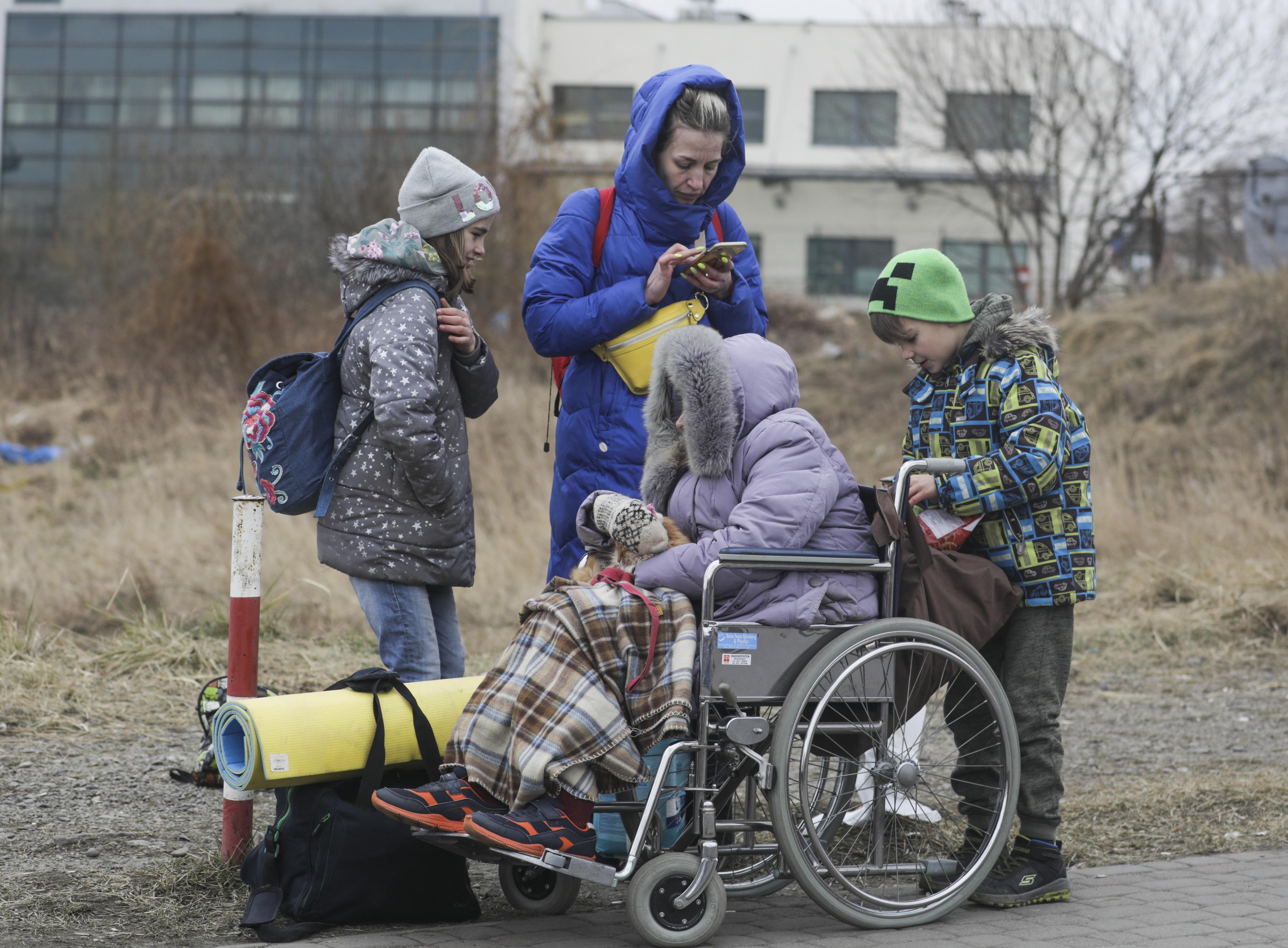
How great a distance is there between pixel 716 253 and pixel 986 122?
1964cm

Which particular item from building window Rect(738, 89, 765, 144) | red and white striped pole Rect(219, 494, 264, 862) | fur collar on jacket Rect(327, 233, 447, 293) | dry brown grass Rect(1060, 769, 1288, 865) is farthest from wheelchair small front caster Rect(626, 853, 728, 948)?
building window Rect(738, 89, 765, 144)

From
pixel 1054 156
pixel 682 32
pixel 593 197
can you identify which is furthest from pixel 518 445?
pixel 682 32

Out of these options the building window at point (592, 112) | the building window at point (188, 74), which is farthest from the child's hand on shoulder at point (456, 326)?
the building window at point (188, 74)

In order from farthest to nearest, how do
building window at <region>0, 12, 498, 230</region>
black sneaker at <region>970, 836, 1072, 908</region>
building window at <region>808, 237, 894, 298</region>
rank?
building window at <region>0, 12, 498, 230</region> → building window at <region>808, 237, 894, 298</region> → black sneaker at <region>970, 836, 1072, 908</region>

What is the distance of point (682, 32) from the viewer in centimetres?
4612

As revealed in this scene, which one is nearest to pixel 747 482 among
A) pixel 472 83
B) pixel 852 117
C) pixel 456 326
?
pixel 456 326

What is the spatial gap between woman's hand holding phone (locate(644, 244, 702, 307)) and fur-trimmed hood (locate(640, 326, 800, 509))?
28 centimetres

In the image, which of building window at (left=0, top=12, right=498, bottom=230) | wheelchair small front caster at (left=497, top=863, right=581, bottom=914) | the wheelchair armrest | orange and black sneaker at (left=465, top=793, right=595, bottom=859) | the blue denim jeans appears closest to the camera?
orange and black sneaker at (left=465, top=793, right=595, bottom=859)

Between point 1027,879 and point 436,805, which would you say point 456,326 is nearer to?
→ point 436,805

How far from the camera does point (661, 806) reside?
3.54m

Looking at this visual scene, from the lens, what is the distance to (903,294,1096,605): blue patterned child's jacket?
386 cm

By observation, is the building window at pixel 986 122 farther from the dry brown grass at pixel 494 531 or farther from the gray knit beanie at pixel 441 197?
the gray knit beanie at pixel 441 197

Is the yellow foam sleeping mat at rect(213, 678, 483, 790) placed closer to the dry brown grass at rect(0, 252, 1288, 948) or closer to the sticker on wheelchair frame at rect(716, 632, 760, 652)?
the dry brown grass at rect(0, 252, 1288, 948)

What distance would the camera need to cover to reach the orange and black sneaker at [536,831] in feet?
10.7
